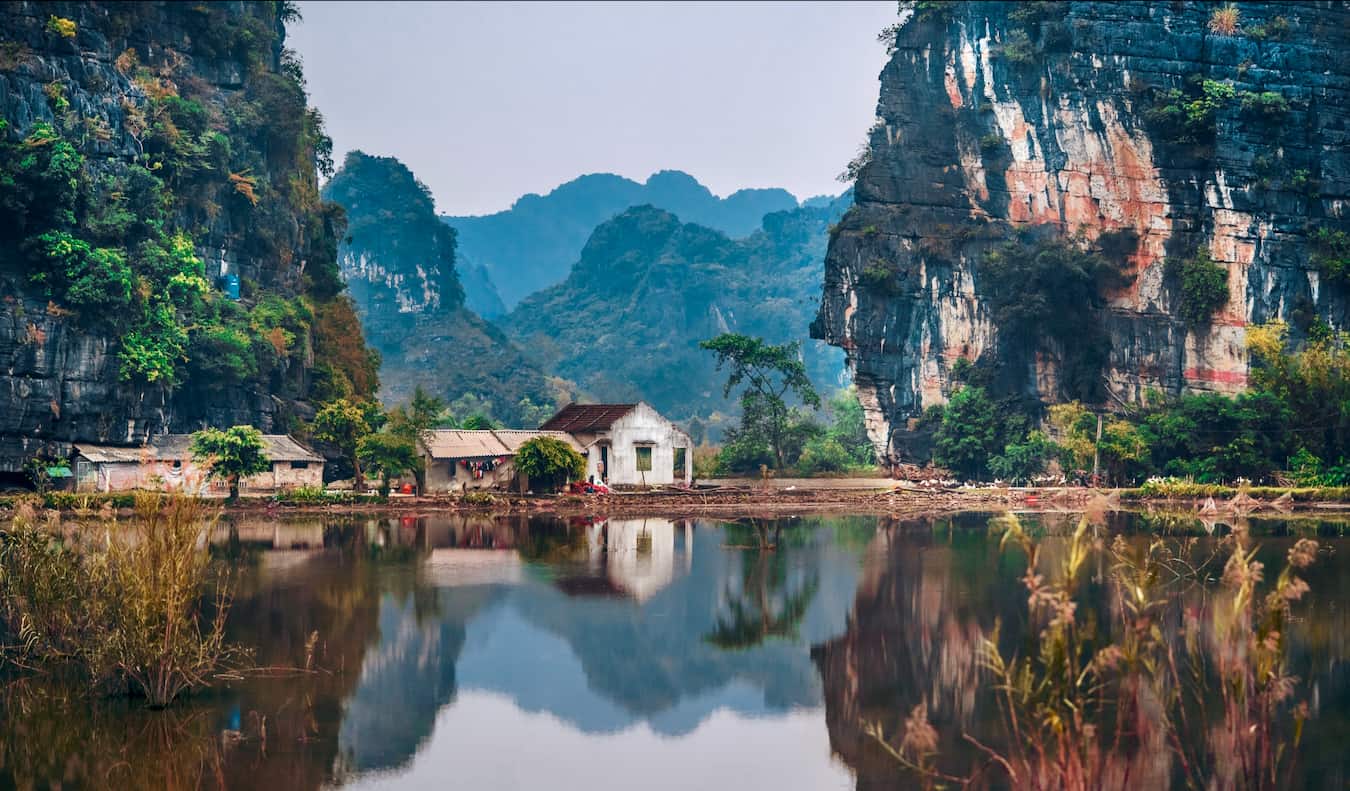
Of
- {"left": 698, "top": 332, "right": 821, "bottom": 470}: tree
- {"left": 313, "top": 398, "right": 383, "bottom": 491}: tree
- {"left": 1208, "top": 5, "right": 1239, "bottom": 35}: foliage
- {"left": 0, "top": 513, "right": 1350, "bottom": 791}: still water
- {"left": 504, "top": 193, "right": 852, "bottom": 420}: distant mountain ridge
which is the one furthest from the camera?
{"left": 504, "top": 193, "right": 852, "bottom": 420}: distant mountain ridge

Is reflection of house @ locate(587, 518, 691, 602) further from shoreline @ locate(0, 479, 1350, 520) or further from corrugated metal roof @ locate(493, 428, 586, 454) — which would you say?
corrugated metal roof @ locate(493, 428, 586, 454)

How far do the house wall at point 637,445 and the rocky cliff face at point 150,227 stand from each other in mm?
15607

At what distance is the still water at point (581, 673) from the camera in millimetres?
16266

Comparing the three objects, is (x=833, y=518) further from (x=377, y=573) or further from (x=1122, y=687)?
(x=1122, y=687)

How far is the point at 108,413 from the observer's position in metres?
49.1

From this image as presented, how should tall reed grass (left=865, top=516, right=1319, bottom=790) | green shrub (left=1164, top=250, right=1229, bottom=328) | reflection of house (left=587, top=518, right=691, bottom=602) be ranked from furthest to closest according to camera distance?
green shrub (left=1164, top=250, right=1229, bottom=328)
reflection of house (left=587, top=518, right=691, bottom=602)
tall reed grass (left=865, top=516, right=1319, bottom=790)

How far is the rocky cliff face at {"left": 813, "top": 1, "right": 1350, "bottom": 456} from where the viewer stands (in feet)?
195

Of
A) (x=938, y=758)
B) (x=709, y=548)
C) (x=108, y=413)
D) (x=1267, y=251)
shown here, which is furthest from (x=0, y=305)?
(x=1267, y=251)

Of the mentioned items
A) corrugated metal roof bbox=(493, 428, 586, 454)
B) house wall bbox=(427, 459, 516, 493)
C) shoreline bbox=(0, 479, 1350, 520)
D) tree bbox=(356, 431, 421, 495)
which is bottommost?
shoreline bbox=(0, 479, 1350, 520)

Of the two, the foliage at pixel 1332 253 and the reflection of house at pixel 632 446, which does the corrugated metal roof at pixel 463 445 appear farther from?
the foliage at pixel 1332 253

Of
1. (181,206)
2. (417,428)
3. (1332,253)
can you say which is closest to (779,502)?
(417,428)

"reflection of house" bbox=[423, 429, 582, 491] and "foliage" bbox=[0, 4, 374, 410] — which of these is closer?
"foliage" bbox=[0, 4, 374, 410]

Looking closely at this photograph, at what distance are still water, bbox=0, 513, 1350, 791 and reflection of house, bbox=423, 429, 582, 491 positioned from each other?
50.2 ft

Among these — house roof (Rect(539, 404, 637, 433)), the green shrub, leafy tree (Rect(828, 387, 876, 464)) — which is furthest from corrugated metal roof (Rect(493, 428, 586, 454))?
the green shrub
